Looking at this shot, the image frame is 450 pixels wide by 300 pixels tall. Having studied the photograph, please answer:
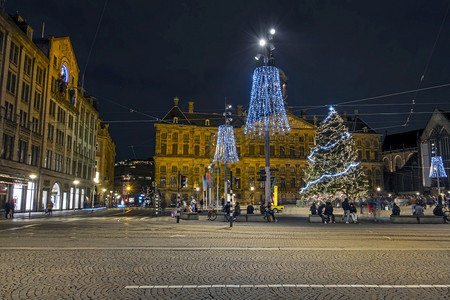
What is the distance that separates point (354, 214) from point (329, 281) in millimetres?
19991

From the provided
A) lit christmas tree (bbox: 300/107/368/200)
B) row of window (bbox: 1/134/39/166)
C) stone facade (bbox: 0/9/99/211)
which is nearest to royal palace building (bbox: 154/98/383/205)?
stone facade (bbox: 0/9/99/211)

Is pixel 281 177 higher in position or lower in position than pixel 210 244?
higher

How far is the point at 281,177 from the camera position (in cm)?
9200

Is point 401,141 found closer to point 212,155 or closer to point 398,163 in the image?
point 398,163

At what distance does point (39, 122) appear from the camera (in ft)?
138

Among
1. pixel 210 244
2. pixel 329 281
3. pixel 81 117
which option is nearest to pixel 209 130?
pixel 81 117

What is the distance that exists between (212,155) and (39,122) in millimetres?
48565

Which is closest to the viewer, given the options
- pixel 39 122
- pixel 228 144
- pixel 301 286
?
pixel 301 286

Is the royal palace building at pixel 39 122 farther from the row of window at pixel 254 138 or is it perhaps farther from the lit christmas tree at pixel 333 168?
the row of window at pixel 254 138

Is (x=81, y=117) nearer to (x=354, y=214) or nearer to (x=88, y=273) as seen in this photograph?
(x=354, y=214)

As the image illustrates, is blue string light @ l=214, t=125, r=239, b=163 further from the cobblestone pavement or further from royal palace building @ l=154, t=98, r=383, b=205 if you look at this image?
royal palace building @ l=154, t=98, r=383, b=205

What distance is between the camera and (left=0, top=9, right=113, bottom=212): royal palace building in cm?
3456

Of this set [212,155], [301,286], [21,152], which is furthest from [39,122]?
[212,155]

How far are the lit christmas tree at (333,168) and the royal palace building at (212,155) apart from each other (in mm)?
39463
